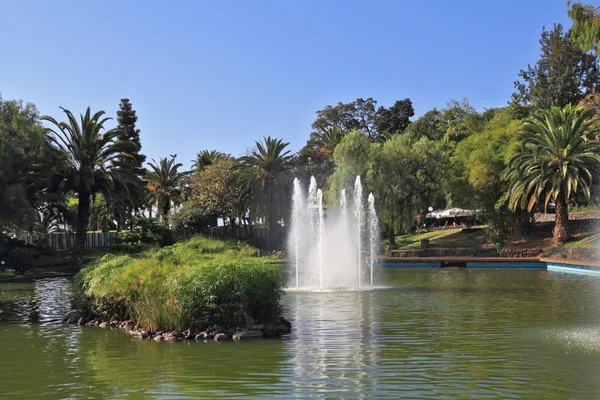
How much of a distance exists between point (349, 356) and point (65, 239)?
155ft

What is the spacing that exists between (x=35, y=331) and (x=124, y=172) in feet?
96.5

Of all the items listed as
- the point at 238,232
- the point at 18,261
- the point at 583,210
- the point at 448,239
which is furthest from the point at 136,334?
the point at 583,210

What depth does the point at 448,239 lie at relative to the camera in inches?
2248

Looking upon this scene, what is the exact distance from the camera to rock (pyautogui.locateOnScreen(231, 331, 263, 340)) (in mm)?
14930

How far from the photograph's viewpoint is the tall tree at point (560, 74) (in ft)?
230

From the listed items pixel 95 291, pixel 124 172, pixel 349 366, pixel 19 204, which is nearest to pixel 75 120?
pixel 124 172

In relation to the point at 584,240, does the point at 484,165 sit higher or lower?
higher

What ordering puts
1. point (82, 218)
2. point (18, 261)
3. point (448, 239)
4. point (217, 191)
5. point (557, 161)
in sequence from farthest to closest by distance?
point (217, 191)
point (448, 239)
point (82, 218)
point (557, 161)
point (18, 261)

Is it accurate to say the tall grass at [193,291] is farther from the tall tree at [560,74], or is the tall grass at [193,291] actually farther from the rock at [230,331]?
the tall tree at [560,74]

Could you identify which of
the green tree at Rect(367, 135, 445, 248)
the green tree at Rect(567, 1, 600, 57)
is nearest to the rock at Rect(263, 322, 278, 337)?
the green tree at Rect(567, 1, 600, 57)

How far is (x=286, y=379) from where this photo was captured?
36.4ft

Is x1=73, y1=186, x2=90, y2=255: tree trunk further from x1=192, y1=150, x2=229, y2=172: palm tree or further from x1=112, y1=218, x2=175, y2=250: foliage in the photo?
x1=192, y1=150, x2=229, y2=172: palm tree

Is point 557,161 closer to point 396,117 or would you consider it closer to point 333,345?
point 333,345

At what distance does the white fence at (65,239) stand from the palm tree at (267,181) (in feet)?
43.0
